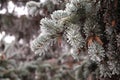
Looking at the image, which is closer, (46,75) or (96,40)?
(96,40)

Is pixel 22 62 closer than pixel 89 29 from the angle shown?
No

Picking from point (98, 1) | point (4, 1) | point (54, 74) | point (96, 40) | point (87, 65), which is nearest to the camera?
point (96, 40)

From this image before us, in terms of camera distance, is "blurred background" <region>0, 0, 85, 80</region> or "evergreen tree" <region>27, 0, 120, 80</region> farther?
"blurred background" <region>0, 0, 85, 80</region>

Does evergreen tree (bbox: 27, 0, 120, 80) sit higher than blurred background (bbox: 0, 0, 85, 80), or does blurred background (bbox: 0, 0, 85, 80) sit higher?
evergreen tree (bbox: 27, 0, 120, 80)

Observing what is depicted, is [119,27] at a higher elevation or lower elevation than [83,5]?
lower

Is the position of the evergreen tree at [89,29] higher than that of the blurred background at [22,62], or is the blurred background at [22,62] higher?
the evergreen tree at [89,29]

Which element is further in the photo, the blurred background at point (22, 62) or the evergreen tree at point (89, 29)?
the blurred background at point (22, 62)

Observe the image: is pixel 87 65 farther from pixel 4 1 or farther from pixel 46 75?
pixel 46 75

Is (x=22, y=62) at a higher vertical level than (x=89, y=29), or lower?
lower

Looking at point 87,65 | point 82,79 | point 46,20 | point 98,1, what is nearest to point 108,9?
point 98,1

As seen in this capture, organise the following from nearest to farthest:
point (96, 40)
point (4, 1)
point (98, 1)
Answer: point (96, 40) → point (98, 1) → point (4, 1)

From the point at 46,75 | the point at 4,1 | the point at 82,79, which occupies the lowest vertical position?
the point at 46,75
